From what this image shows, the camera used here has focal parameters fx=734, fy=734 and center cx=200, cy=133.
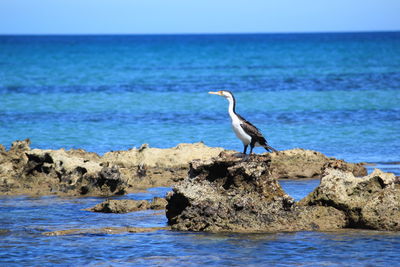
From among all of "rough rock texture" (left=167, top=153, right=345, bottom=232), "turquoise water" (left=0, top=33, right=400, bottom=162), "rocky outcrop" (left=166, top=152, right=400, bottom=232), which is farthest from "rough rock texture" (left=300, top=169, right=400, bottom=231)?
"turquoise water" (left=0, top=33, right=400, bottom=162)

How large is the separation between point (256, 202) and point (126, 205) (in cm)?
266

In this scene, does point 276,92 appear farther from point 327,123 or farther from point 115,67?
point 115,67

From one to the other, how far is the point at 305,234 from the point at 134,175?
232 inches

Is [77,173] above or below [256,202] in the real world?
above

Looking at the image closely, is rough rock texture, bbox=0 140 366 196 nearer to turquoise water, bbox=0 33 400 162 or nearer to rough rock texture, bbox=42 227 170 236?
rough rock texture, bbox=42 227 170 236

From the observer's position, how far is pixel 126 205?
12695mm

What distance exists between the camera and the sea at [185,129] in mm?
10000

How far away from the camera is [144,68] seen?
68.8m

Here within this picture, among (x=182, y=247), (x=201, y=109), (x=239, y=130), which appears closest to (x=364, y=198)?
(x=239, y=130)

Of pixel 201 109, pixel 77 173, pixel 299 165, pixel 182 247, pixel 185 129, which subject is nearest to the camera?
pixel 182 247

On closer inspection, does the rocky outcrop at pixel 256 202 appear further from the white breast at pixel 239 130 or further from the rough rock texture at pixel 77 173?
the rough rock texture at pixel 77 173

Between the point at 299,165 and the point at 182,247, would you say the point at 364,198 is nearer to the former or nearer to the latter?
the point at 182,247

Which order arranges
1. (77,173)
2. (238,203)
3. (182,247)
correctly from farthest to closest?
(77,173)
(238,203)
(182,247)

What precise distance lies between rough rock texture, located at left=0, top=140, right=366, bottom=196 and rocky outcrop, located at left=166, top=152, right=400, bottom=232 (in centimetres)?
204
